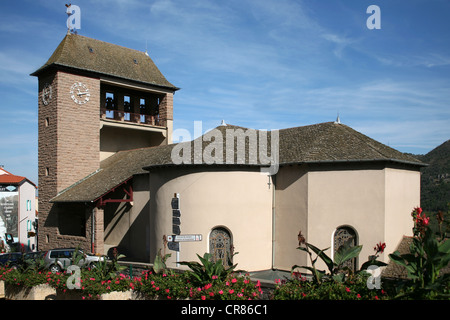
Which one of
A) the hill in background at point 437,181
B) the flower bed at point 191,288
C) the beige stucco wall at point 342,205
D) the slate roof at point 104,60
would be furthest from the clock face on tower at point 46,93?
the hill in background at point 437,181

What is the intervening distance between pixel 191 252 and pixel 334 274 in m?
11.1

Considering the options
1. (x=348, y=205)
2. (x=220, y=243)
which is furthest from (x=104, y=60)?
(x=348, y=205)

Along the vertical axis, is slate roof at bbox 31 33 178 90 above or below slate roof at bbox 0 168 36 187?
above

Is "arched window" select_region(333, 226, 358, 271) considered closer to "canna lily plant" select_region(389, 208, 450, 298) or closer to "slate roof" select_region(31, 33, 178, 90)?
"canna lily plant" select_region(389, 208, 450, 298)

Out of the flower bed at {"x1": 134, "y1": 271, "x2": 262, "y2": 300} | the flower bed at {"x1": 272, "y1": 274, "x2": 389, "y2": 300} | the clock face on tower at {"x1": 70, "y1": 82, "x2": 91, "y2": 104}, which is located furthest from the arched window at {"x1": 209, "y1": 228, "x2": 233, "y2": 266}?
the clock face on tower at {"x1": 70, "y1": 82, "x2": 91, "y2": 104}

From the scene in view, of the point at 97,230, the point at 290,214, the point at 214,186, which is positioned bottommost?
the point at 97,230

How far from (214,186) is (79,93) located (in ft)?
46.3

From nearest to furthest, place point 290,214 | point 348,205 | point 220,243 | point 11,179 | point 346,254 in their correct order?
point 346,254
point 348,205
point 220,243
point 290,214
point 11,179

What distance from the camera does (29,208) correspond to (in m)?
51.0

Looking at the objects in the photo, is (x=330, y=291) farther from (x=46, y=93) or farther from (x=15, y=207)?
(x=15, y=207)

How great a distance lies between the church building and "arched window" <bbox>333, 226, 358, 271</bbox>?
5 centimetres

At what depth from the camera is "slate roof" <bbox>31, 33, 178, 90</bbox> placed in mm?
29514

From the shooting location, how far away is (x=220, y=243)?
20500 mm
